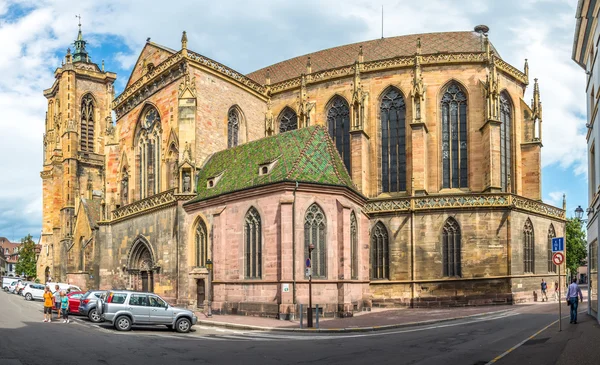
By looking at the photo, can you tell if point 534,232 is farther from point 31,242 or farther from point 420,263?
point 31,242

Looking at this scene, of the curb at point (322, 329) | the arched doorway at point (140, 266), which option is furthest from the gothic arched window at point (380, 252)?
→ the arched doorway at point (140, 266)

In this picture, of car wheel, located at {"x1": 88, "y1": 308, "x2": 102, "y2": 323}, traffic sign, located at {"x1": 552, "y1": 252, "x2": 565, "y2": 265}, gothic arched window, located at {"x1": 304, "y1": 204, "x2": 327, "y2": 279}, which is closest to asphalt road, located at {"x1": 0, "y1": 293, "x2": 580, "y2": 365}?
car wheel, located at {"x1": 88, "y1": 308, "x2": 102, "y2": 323}

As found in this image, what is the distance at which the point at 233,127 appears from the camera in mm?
37875

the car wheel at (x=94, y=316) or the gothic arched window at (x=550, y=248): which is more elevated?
the gothic arched window at (x=550, y=248)

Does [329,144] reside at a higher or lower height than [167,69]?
lower

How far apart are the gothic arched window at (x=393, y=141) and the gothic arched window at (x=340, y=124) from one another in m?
2.37

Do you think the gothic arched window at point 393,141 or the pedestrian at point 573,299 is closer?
the pedestrian at point 573,299

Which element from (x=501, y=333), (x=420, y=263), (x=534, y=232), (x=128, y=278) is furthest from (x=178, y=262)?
(x=534, y=232)

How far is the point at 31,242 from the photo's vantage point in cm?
9244

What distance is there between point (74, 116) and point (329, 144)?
4555 centimetres

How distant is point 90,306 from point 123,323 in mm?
4939

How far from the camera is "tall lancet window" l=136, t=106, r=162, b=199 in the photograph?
37.9m

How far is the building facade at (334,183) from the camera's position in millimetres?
26969

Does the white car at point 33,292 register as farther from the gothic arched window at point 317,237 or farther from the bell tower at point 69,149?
the gothic arched window at point 317,237
